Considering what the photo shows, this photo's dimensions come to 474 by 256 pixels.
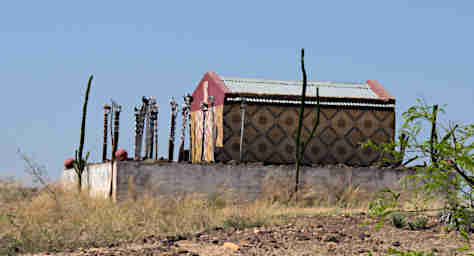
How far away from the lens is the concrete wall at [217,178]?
616 inches

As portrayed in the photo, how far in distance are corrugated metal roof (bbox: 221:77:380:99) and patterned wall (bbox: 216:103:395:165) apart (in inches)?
34.6

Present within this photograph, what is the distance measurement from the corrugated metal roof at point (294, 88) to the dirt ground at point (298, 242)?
11.1 m

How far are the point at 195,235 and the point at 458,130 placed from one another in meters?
6.14

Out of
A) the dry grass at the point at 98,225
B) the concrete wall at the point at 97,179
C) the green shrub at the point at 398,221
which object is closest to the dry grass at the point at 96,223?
the dry grass at the point at 98,225

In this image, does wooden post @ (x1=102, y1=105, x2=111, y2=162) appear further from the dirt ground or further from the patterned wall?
the dirt ground

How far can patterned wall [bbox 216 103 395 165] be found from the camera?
1981 cm

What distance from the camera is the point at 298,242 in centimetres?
891

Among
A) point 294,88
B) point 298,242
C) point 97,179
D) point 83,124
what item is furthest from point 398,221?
point 83,124

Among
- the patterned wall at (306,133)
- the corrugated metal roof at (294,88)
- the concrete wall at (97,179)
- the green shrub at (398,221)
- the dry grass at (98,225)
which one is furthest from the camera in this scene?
the corrugated metal roof at (294,88)

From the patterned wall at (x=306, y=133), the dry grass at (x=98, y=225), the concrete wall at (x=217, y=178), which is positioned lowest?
the dry grass at (x=98, y=225)

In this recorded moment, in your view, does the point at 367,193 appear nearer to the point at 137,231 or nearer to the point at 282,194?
the point at 282,194

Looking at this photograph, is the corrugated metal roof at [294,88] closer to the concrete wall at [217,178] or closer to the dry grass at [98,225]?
the concrete wall at [217,178]

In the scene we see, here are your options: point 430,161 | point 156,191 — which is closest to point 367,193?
point 156,191

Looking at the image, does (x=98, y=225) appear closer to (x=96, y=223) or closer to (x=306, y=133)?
(x=96, y=223)
